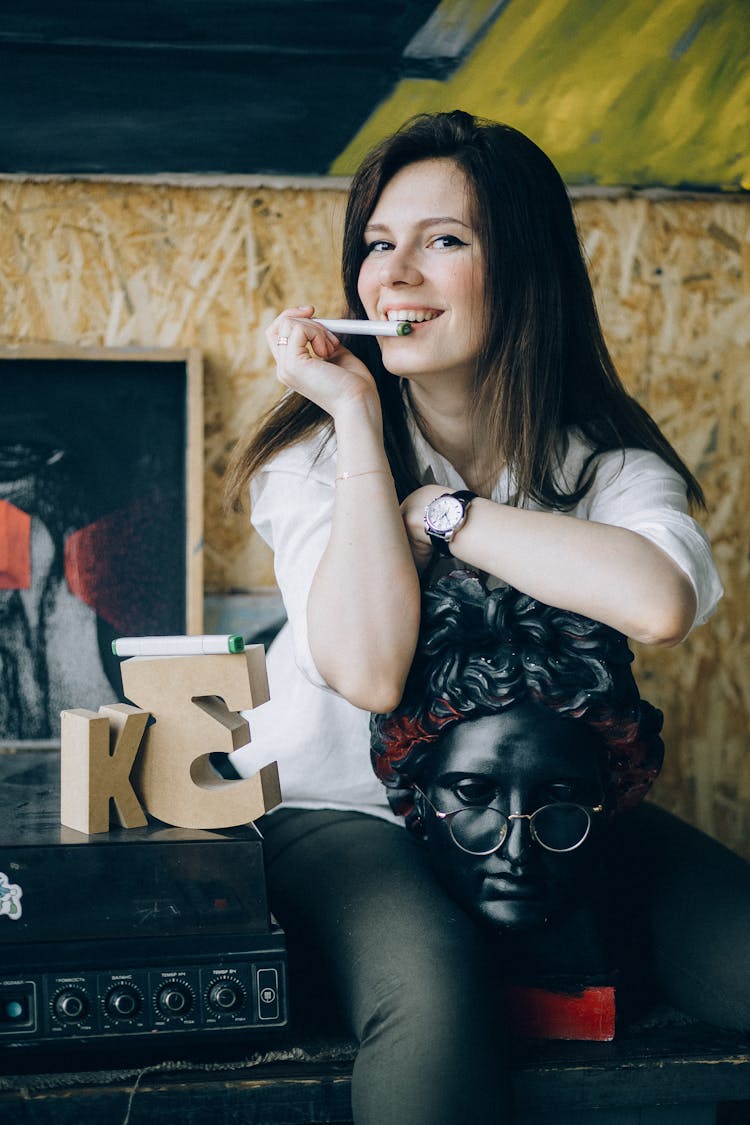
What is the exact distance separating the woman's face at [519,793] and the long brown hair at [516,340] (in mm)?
363

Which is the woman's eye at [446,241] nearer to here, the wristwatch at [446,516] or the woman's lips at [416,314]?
the woman's lips at [416,314]

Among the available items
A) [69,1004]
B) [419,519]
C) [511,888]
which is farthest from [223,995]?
[419,519]

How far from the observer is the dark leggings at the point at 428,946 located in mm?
1026

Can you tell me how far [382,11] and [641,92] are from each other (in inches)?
17.3

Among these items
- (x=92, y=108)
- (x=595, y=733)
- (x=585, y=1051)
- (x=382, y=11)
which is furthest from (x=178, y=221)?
(x=585, y=1051)

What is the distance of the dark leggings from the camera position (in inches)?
40.4

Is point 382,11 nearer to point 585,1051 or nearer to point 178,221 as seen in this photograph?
point 178,221

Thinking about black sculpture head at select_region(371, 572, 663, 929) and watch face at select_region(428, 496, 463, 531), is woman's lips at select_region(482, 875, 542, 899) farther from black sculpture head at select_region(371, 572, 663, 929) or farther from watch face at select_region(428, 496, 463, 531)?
watch face at select_region(428, 496, 463, 531)

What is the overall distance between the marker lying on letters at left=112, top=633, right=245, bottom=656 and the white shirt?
0.15 meters

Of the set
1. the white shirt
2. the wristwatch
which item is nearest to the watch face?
the wristwatch

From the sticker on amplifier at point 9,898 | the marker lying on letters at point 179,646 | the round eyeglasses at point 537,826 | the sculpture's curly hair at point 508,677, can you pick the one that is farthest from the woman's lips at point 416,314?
the sticker on amplifier at point 9,898

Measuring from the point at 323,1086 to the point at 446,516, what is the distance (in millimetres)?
612

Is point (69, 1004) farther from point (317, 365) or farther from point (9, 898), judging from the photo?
point (317, 365)

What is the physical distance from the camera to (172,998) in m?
1.12
